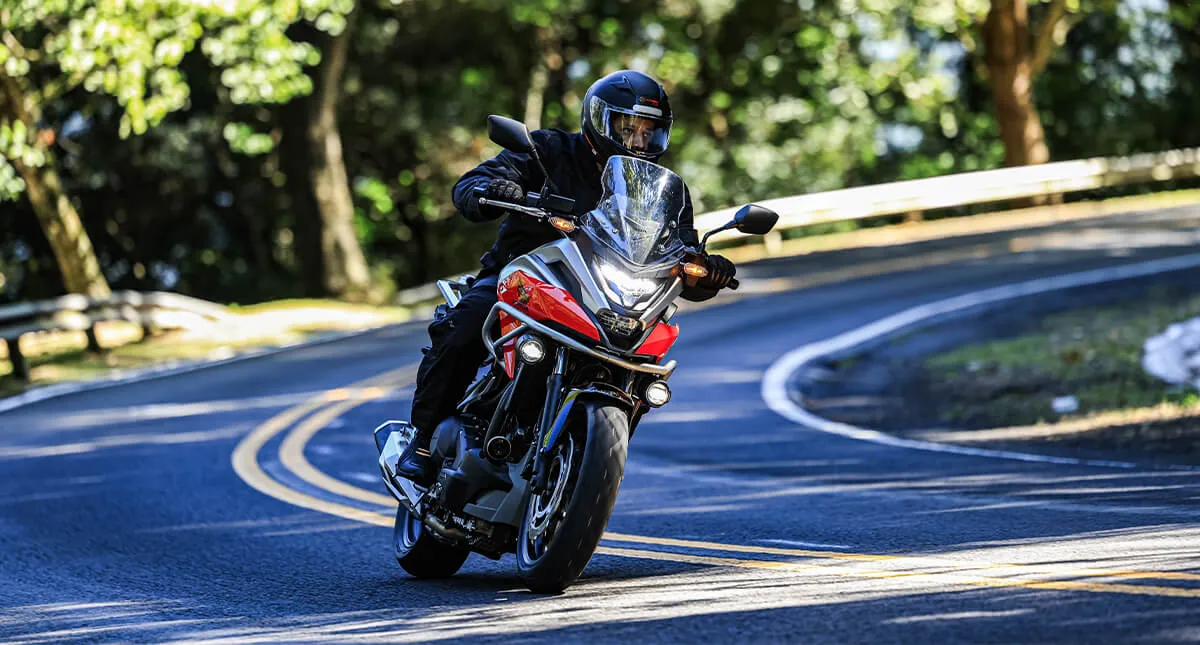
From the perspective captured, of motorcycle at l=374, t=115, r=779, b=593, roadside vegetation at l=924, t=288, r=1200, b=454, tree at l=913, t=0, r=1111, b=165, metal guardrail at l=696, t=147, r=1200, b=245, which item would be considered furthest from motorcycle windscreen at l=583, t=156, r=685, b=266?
tree at l=913, t=0, r=1111, b=165

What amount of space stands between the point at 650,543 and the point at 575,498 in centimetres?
202

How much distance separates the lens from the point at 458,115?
1544 inches

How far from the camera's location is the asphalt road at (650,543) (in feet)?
21.2

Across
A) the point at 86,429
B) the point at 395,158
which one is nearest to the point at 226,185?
the point at 395,158

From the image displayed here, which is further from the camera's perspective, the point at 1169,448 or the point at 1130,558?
the point at 1169,448

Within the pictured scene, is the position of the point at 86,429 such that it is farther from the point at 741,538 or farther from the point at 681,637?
the point at 681,637

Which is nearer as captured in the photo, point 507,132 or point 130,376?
point 507,132

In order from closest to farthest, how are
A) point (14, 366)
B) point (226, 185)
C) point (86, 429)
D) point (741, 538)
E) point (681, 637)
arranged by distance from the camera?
point (681, 637) < point (741, 538) < point (86, 429) < point (14, 366) < point (226, 185)

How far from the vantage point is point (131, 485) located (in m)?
12.5

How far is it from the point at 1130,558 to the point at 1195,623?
1417 millimetres

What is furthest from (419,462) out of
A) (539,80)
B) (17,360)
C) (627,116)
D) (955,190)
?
(539,80)

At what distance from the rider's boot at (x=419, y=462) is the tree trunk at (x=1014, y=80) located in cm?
3294

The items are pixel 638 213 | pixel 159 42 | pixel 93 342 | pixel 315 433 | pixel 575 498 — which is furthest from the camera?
pixel 159 42

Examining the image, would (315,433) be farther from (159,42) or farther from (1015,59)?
(1015,59)
